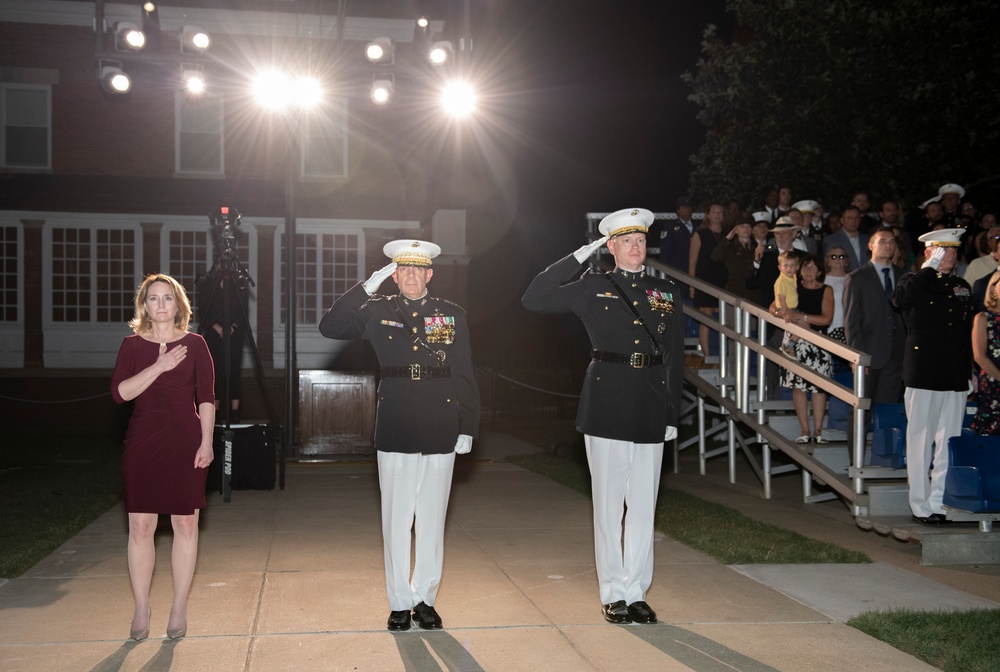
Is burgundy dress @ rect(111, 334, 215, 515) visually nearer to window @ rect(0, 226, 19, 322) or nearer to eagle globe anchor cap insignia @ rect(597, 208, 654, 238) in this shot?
eagle globe anchor cap insignia @ rect(597, 208, 654, 238)

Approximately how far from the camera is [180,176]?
22906mm

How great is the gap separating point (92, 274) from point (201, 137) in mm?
3760

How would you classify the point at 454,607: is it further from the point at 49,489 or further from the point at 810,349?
the point at 49,489

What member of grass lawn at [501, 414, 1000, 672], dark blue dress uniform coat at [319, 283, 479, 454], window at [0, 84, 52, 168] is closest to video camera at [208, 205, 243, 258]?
grass lawn at [501, 414, 1000, 672]

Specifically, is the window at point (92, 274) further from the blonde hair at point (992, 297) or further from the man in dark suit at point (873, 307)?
the blonde hair at point (992, 297)

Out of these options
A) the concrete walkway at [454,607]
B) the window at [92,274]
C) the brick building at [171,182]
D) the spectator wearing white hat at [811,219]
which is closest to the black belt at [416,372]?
the concrete walkway at [454,607]

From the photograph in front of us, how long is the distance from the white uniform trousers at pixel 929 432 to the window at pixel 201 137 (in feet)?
59.4

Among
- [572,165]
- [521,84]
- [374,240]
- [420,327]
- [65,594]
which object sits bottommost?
[65,594]

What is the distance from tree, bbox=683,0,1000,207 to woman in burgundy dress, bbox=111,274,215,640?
1900 cm

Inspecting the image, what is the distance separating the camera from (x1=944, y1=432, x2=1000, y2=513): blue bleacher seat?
764 cm

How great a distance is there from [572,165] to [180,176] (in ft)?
66.7

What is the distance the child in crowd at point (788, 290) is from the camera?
1023 cm

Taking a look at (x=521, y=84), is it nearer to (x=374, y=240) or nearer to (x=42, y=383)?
(x=374, y=240)

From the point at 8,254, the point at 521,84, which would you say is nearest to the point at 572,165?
the point at 521,84
